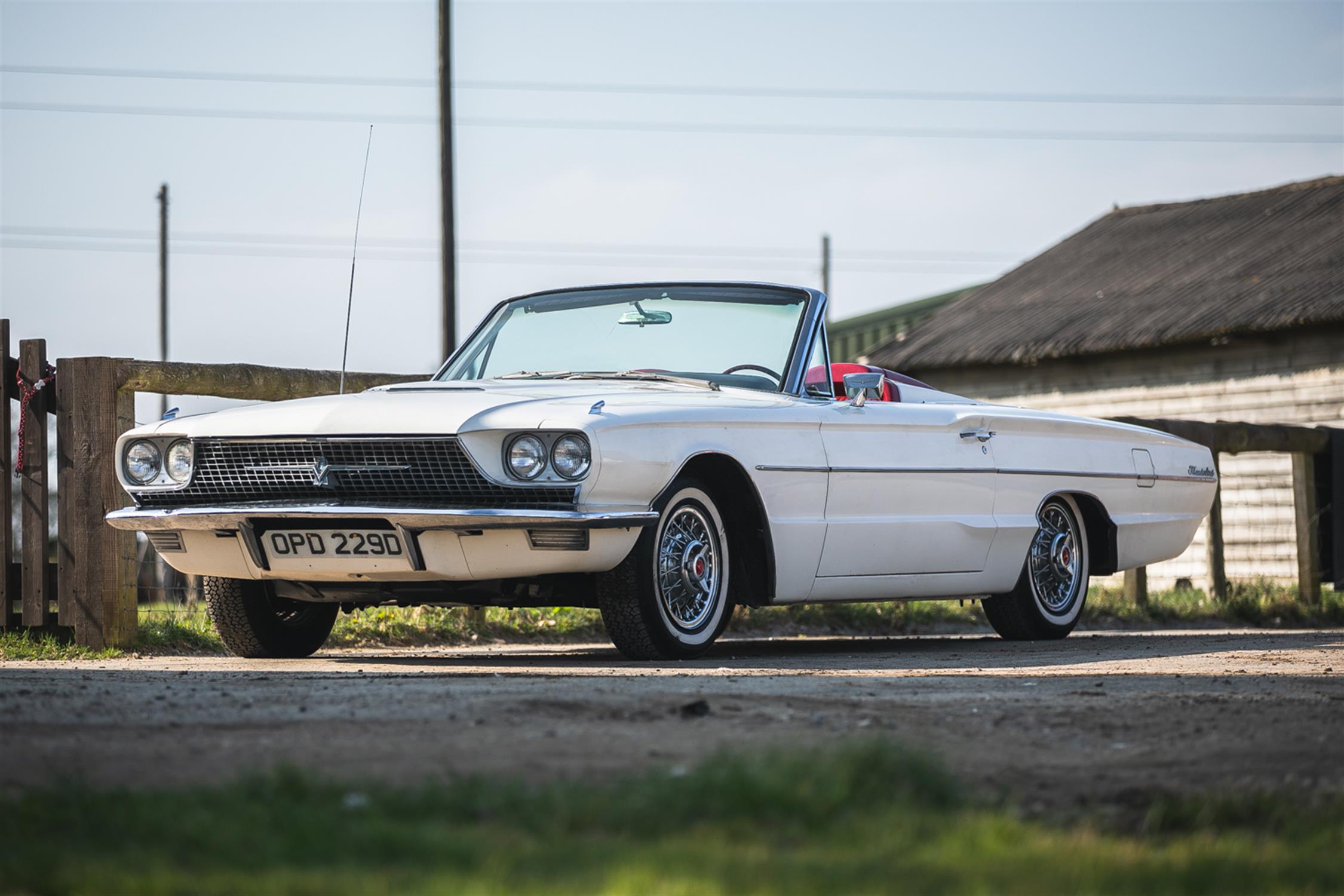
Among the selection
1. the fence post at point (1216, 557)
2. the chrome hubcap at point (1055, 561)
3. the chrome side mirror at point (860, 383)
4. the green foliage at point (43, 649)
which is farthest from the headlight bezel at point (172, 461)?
the fence post at point (1216, 557)

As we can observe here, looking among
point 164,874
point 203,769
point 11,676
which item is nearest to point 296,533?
point 11,676

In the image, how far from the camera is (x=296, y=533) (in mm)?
6164

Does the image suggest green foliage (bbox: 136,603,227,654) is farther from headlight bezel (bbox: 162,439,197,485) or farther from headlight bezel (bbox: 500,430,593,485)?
headlight bezel (bbox: 500,430,593,485)

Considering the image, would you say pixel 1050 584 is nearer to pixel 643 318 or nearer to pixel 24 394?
pixel 643 318

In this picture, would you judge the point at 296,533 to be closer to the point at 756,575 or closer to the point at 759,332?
the point at 756,575

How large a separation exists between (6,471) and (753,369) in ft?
11.3

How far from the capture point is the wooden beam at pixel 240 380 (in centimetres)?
776

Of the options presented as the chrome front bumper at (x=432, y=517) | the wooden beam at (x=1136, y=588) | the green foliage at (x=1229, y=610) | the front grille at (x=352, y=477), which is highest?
the front grille at (x=352, y=477)

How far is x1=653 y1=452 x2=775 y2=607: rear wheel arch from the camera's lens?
21.8ft

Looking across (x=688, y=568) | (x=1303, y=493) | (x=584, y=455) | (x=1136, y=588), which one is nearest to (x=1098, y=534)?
(x=1136, y=588)

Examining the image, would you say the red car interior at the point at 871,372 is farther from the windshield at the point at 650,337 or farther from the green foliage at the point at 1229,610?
the green foliage at the point at 1229,610

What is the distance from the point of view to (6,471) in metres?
7.75

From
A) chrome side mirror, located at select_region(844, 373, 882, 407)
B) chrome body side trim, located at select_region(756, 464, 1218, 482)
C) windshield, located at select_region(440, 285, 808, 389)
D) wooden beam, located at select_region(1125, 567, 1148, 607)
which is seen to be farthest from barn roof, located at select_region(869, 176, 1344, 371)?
windshield, located at select_region(440, 285, 808, 389)

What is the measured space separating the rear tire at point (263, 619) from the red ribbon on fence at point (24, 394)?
1190 mm
